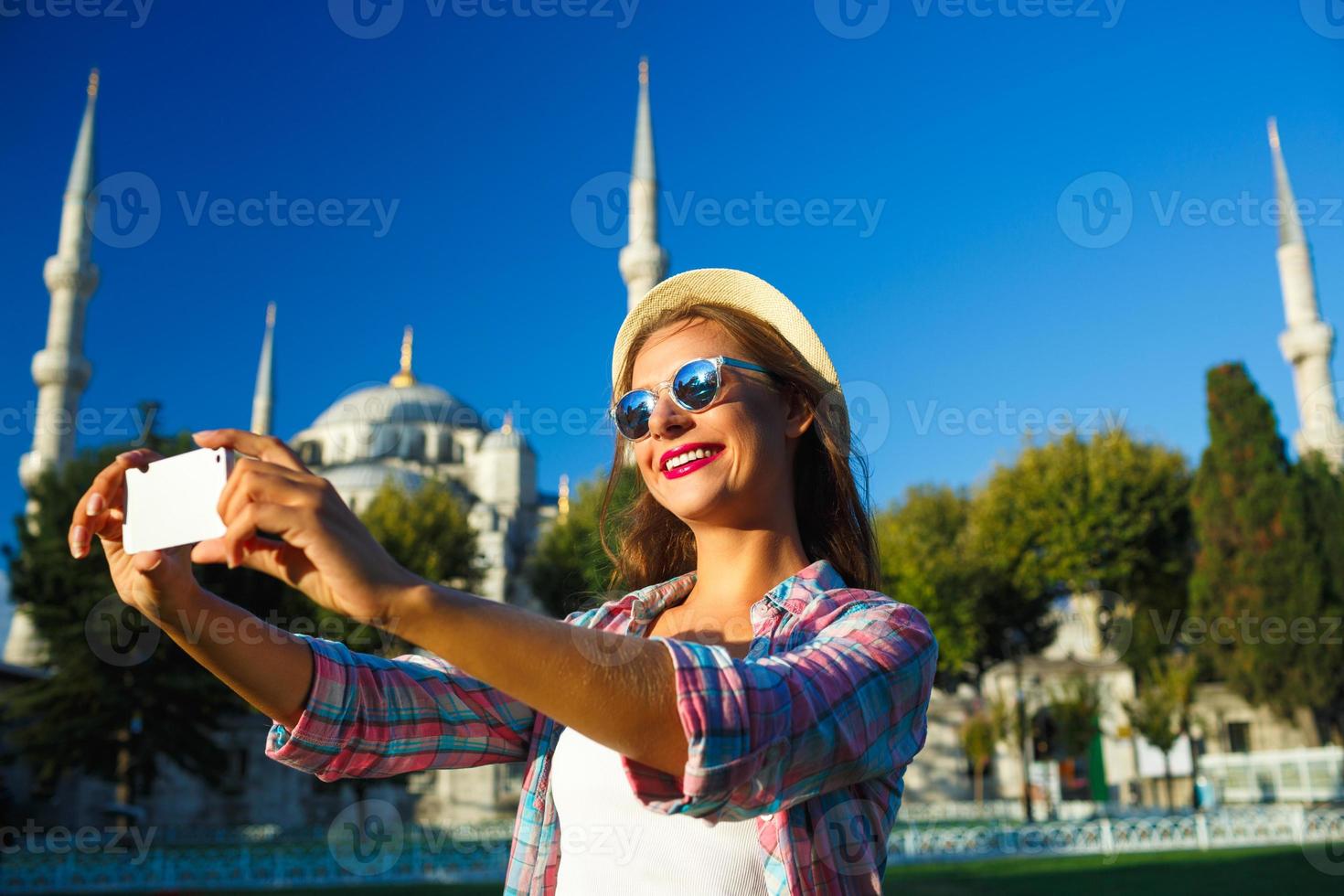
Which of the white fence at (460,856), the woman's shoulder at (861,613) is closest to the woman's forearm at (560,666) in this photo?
the woman's shoulder at (861,613)

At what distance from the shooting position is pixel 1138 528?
98.2ft

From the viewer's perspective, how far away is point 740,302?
1956 mm

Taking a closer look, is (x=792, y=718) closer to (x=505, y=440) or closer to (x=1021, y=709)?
(x=1021, y=709)

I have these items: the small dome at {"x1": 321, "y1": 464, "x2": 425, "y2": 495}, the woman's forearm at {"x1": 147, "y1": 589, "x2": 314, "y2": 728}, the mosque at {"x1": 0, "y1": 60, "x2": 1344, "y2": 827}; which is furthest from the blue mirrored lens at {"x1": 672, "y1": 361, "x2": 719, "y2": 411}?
the small dome at {"x1": 321, "y1": 464, "x2": 425, "y2": 495}

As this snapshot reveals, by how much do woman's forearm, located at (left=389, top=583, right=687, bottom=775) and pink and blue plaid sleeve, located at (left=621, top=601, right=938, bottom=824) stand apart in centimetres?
3

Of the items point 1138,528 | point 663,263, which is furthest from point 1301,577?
point 663,263

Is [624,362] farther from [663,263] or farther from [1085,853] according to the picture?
[663,263]

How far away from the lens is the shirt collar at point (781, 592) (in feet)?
5.24

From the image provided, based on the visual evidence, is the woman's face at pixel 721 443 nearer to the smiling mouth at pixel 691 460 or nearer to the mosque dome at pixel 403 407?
the smiling mouth at pixel 691 460

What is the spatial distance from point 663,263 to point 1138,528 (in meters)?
15.8

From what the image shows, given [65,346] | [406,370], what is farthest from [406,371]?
[65,346]

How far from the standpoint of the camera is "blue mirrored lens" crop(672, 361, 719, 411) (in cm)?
175

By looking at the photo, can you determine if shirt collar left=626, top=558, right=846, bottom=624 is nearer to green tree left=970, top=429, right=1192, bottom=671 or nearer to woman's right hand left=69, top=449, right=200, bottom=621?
woman's right hand left=69, top=449, right=200, bottom=621

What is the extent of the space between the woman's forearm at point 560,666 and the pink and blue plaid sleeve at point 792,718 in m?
0.03
